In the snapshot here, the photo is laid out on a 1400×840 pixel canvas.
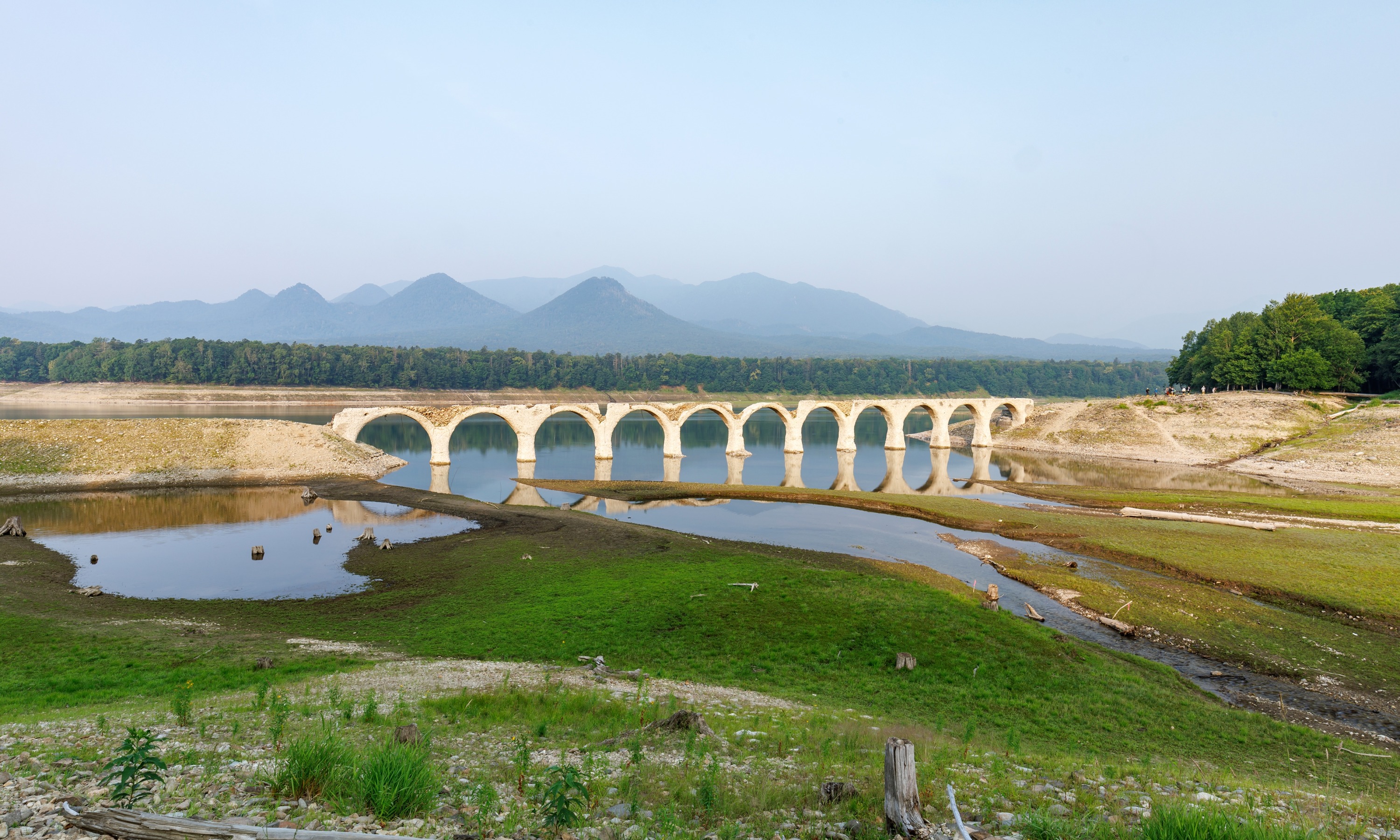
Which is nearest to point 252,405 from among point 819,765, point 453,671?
point 453,671

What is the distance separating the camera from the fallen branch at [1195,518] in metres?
29.9

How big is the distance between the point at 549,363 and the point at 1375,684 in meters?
122

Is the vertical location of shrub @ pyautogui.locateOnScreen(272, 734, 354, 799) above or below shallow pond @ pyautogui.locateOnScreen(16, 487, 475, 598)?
above

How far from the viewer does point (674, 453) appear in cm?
6081

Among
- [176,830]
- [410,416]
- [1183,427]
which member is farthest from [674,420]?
[176,830]

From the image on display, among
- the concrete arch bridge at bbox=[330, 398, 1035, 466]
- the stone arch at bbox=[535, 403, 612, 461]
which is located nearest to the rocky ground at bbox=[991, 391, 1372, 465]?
the concrete arch bridge at bbox=[330, 398, 1035, 466]

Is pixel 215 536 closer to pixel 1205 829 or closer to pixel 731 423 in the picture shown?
pixel 1205 829

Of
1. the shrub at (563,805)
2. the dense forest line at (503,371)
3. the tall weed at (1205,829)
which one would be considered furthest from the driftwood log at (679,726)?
the dense forest line at (503,371)

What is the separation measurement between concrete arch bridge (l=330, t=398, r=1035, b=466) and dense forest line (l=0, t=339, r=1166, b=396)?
51.5m

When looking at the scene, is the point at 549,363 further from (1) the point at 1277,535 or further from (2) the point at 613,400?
(1) the point at 1277,535

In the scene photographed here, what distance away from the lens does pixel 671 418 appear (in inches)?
2366

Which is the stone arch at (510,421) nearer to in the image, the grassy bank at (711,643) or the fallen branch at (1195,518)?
the grassy bank at (711,643)

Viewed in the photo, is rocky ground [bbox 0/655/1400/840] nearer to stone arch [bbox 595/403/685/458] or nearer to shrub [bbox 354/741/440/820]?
shrub [bbox 354/741/440/820]

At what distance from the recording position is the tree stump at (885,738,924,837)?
17.7 ft
